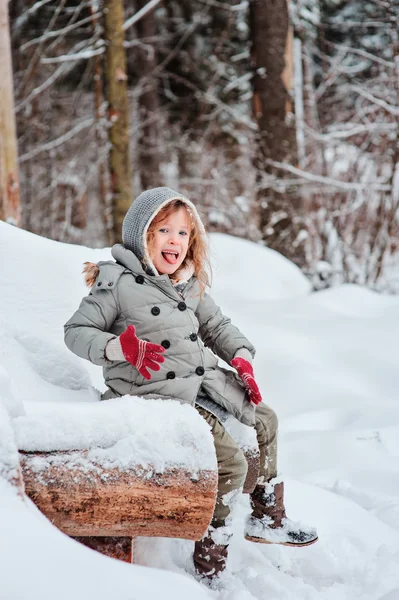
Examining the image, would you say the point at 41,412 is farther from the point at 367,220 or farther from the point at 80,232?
the point at 80,232

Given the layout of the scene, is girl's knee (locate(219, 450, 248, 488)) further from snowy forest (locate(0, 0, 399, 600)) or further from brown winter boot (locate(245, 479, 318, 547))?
brown winter boot (locate(245, 479, 318, 547))

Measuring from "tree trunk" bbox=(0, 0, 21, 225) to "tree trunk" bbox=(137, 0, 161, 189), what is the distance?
22.8 ft

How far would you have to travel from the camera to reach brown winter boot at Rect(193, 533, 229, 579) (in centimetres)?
207

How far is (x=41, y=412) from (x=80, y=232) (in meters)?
11.9

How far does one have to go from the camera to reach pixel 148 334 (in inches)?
85.8

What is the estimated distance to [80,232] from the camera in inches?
520

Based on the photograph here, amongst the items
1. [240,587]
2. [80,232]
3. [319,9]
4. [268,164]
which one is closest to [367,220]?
[268,164]

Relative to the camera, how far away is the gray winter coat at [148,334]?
6.89 ft

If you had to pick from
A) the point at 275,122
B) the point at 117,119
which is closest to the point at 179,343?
the point at 117,119

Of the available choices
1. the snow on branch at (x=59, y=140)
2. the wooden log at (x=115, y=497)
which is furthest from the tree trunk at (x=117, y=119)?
the wooden log at (x=115, y=497)

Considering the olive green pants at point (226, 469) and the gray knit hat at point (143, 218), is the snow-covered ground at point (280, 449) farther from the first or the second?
the gray knit hat at point (143, 218)

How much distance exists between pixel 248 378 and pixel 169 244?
62cm

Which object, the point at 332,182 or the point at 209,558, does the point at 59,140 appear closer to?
the point at 332,182

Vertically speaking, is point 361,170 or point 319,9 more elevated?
point 319,9
